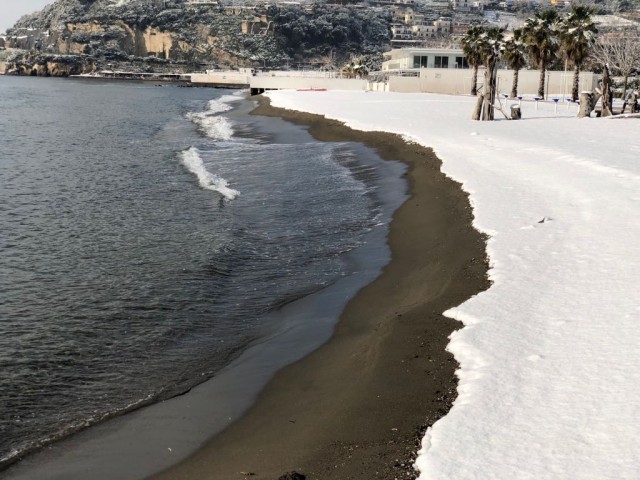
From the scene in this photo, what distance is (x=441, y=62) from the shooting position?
9812 centimetres

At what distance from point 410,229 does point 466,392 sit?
390 inches

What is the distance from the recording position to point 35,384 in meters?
→ 9.95

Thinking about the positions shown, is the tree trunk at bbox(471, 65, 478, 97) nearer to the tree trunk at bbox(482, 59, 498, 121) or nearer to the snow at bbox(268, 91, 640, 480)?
the tree trunk at bbox(482, 59, 498, 121)

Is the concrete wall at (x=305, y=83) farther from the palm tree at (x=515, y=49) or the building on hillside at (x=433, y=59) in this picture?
the palm tree at (x=515, y=49)

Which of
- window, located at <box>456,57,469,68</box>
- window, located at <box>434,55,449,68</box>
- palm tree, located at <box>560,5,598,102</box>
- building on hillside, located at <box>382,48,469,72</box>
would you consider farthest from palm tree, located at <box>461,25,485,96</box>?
window, located at <box>434,55,449,68</box>

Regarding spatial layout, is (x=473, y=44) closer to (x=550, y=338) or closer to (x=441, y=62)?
(x=441, y=62)

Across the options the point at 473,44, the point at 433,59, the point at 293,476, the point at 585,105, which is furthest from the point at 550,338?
the point at 433,59

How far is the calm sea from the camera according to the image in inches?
395

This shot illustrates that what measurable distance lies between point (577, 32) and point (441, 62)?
3875 centimetres

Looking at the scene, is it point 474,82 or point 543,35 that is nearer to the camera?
point 543,35

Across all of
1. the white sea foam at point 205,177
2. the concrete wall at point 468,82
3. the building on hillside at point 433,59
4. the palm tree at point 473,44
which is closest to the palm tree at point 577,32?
the palm tree at point 473,44

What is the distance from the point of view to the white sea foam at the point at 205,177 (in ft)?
79.8

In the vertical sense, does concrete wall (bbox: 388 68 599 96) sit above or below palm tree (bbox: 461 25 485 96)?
below

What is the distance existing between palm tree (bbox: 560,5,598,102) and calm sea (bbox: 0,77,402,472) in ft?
112
